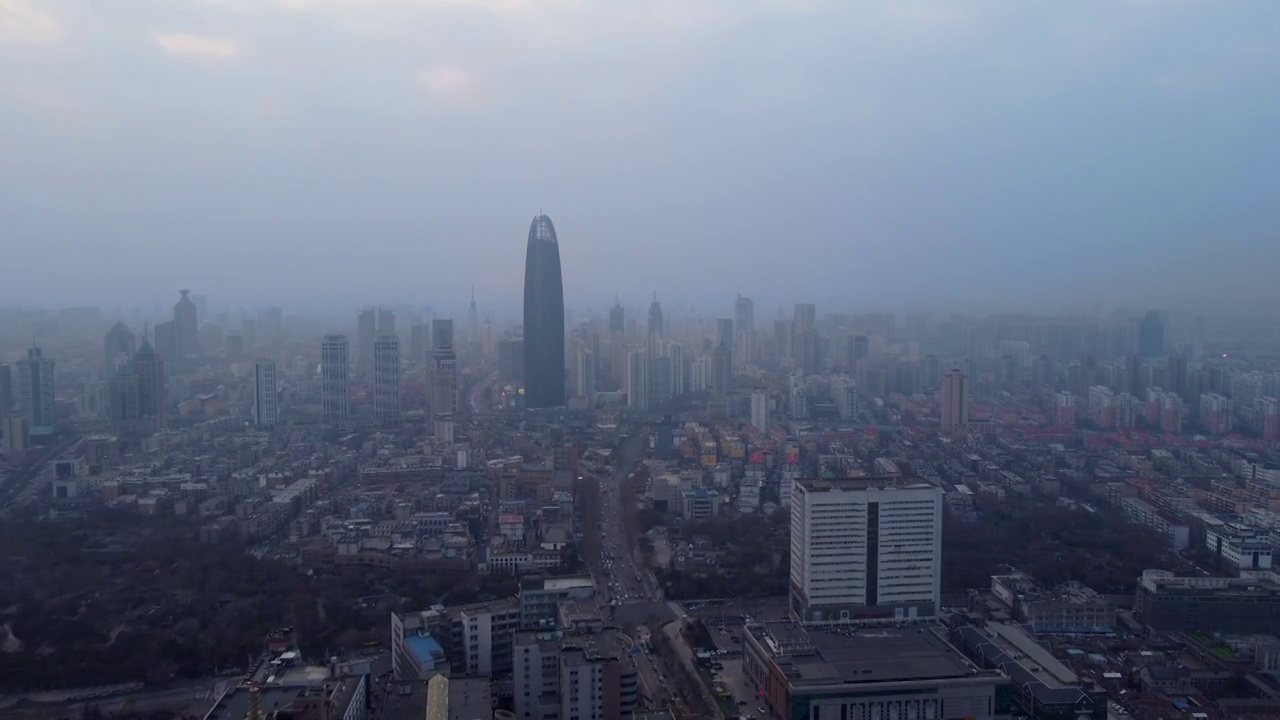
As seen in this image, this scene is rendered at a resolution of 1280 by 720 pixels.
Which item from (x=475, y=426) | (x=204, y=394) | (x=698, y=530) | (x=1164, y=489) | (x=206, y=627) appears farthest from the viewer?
(x=204, y=394)

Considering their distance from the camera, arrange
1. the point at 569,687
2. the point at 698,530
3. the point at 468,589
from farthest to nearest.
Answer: the point at 698,530 → the point at 468,589 → the point at 569,687

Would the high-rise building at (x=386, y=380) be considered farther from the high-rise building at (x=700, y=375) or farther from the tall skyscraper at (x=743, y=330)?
the tall skyscraper at (x=743, y=330)

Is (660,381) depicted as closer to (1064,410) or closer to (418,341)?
(418,341)

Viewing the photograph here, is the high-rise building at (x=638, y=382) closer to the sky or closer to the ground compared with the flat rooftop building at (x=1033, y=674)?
closer to the sky

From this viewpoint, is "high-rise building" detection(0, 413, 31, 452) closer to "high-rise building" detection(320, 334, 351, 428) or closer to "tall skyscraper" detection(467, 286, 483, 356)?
"high-rise building" detection(320, 334, 351, 428)

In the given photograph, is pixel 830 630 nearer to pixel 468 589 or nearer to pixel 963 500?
pixel 468 589

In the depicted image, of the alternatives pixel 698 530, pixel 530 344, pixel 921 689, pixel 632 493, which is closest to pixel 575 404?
pixel 530 344

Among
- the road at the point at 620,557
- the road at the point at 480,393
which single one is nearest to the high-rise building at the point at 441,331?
the road at the point at 480,393
